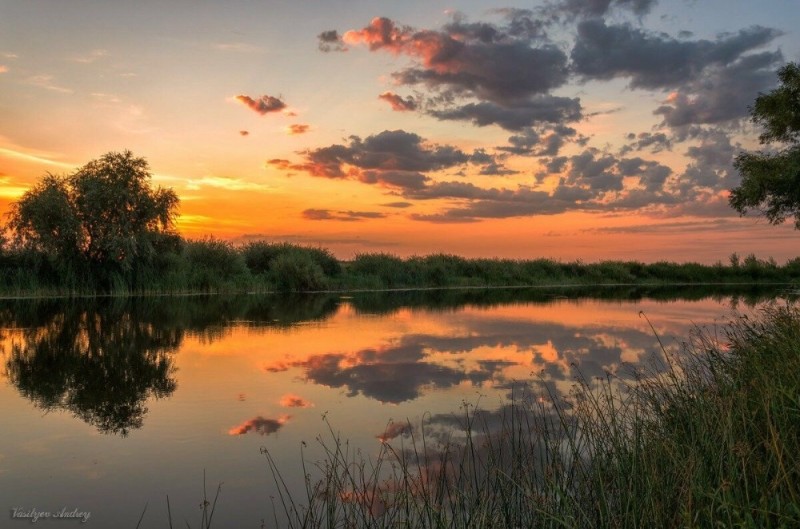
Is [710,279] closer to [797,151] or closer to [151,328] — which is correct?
[797,151]

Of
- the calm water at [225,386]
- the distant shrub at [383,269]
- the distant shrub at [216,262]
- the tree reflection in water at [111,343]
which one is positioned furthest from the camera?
the distant shrub at [383,269]

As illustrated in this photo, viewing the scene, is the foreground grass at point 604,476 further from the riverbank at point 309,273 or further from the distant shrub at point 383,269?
the distant shrub at point 383,269

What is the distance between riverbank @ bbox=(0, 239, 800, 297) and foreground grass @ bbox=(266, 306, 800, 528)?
98.7 ft

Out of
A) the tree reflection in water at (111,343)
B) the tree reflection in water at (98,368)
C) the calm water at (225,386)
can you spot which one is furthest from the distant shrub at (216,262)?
the tree reflection in water at (98,368)

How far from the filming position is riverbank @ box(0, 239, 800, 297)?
108ft

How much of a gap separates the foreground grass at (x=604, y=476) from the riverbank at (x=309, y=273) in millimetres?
30078

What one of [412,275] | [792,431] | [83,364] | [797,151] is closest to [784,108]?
[797,151]

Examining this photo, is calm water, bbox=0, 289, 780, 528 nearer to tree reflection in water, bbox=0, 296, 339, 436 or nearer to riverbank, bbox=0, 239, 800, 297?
tree reflection in water, bbox=0, 296, 339, 436

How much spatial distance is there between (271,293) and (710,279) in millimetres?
44126

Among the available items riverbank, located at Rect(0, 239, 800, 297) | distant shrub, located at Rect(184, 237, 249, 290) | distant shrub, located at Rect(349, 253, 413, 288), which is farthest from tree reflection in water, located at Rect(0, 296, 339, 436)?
distant shrub, located at Rect(349, 253, 413, 288)

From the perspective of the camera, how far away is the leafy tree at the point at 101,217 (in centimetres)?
3225

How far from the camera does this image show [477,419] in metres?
8.25

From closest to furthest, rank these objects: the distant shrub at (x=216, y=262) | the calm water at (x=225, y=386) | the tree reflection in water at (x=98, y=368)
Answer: the calm water at (x=225, y=386) → the tree reflection in water at (x=98, y=368) → the distant shrub at (x=216, y=262)

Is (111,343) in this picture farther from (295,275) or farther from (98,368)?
(295,275)
